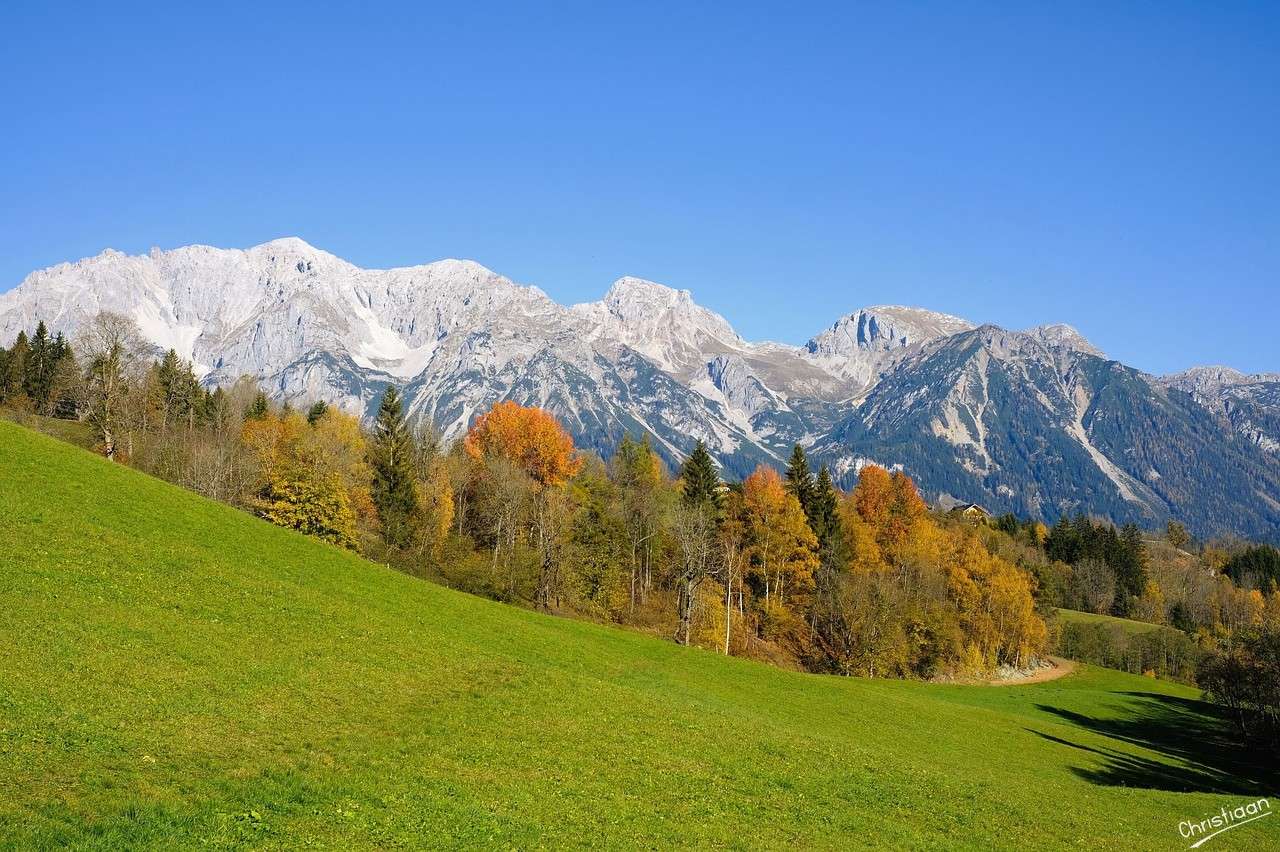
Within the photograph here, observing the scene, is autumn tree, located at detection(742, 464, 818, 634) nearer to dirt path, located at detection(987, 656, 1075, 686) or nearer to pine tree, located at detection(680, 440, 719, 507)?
pine tree, located at detection(680, 440, 719, 507)

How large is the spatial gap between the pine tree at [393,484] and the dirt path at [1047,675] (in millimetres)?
→ 77795

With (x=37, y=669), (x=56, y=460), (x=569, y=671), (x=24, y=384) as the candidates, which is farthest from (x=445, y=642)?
(x=24, y=384)

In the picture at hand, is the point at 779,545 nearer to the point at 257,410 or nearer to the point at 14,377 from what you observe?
the point at 257,410

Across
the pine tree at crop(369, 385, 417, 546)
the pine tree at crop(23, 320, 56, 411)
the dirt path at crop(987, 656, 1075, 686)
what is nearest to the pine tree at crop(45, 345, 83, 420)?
the pine tree at crop(23, 320, 56, 411)

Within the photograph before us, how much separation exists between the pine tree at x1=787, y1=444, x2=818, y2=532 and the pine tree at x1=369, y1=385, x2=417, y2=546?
51.5 metres

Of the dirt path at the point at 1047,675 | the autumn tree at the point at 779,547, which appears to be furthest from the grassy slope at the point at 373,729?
the dirt path at the point at 1047,675

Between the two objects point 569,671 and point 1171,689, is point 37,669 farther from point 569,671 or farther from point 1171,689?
point 1171,689

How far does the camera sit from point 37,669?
23.6 meters

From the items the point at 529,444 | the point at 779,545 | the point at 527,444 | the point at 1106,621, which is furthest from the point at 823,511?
the point at 1106,621

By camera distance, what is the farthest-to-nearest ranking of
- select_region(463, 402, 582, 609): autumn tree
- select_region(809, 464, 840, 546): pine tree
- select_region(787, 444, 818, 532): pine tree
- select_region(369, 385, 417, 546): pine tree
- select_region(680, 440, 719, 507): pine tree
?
select_region(463, 402, 582, 609): autumn tree < select_region(787, 444, 818, 532): pine tree < select_region(809, 464, 840, 546): pine tree < select_region(680, 440, 719, 507): pine tree < select_region(369, 385, 417, 546): pine tree

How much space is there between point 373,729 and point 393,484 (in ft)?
234

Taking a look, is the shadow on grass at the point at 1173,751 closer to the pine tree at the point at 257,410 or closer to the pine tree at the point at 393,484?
the pine tree at the point at 393,484

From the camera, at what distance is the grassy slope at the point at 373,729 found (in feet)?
65.3

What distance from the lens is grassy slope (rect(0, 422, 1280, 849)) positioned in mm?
19906
